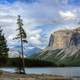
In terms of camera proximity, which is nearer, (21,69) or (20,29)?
(21,69)

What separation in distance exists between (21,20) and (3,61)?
14663 mm

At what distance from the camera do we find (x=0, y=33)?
101438mm

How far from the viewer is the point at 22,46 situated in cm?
9338

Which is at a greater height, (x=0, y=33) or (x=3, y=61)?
(x=0, y=33)

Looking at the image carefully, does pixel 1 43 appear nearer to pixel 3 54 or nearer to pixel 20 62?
pixel 3 54

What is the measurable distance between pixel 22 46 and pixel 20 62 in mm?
4381

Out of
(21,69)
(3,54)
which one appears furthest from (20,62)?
(3,54)

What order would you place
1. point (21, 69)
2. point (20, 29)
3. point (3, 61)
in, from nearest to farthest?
point (21, 69) < point (20, 29) < point (3, 61)

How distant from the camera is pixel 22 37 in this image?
3765 inches

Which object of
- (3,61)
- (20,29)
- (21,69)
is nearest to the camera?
(21,69)

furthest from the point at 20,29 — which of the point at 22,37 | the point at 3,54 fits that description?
the point at 3,54

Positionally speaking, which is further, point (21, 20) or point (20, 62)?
point (21, 20)

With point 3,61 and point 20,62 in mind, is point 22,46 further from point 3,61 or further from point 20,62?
point 3,61

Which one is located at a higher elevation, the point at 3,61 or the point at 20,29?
the point at 20,29
